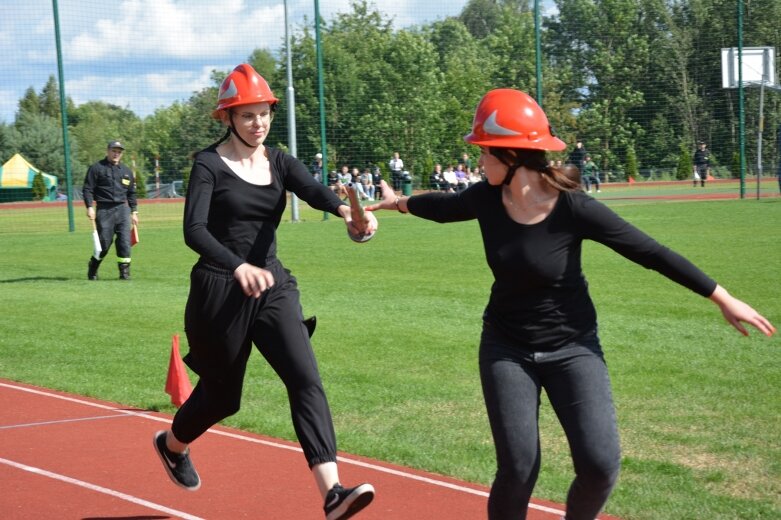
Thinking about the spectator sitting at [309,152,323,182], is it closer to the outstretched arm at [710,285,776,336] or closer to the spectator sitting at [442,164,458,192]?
the spectator sitting at [442,164,458,192]

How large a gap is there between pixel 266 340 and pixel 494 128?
1.69 metres

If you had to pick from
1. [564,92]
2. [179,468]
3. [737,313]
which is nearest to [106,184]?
[179,468]

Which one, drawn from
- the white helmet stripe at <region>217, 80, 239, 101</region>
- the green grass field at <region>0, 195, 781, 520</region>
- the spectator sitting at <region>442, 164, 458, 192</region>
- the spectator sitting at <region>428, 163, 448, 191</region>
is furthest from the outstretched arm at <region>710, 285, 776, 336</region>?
the spectator sitting at <region>442, 164, 458, 192</region>

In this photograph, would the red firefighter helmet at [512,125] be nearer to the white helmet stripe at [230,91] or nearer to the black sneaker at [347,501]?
the white helmet stripe at [230,91]

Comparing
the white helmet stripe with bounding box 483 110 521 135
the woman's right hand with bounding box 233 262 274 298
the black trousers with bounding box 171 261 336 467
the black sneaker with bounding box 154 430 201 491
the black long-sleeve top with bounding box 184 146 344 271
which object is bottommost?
the black sneaker with bounding box 154 430 201 491

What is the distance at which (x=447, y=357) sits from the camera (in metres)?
10.4

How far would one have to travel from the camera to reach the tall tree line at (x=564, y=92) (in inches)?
1437

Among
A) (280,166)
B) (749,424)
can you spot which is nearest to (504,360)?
(280,166)

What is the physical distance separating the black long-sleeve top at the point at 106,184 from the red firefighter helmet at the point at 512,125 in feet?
45.3

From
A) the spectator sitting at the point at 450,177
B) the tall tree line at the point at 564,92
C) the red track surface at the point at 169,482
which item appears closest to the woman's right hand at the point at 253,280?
the red track surface at the point at 169,482

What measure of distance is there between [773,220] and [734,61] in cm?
1432

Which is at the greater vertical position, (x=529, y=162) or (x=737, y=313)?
(x=529, y=162)

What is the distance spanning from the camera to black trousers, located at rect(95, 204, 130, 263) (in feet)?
58.1

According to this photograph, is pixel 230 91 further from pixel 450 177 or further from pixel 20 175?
pixel 20 175
